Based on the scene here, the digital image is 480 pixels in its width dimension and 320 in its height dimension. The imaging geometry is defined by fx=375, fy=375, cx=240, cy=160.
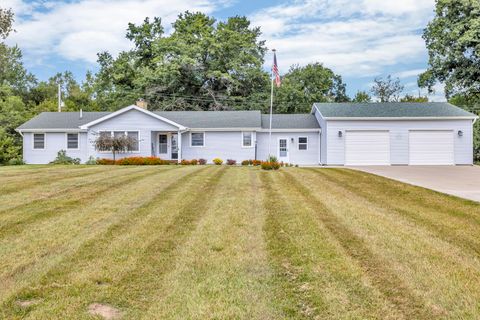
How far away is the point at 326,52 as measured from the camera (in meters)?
36.7

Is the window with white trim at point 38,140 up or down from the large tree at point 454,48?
down

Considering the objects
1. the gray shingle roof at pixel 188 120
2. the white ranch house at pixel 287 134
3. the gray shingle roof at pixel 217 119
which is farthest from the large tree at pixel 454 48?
the gray shingle roof at pixel 188 120

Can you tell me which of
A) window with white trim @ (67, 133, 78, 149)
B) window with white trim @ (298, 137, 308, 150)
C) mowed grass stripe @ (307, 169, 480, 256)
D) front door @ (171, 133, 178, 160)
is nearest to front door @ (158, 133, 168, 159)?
front door @ (171, 133, 178, 160)

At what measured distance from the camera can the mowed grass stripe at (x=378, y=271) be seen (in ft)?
11.3

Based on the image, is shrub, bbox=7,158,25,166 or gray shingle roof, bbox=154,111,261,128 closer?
shrub, bbox=7,158,25,166

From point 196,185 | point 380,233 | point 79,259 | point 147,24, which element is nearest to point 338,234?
point 380,233

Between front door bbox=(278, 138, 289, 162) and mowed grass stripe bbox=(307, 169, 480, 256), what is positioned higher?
front door bbox=(278, 138, 289, 162)

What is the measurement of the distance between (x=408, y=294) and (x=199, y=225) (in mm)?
3556

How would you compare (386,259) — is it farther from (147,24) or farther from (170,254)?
(147,24)

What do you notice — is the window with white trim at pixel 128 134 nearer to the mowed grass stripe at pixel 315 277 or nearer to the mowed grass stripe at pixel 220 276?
the mowed grass stripe at pixel 220 276

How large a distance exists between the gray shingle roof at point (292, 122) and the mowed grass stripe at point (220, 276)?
1973cm

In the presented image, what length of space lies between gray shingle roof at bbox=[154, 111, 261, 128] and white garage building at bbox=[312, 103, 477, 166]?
17.4 feet

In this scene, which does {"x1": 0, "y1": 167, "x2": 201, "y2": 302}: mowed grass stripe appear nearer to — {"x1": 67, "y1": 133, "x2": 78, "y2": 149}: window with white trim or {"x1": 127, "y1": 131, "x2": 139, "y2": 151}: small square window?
{"x1": 127, "y1": 131, "x2": 139, "y2": 151}: small square window

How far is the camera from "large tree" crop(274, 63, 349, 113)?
36688 mm
